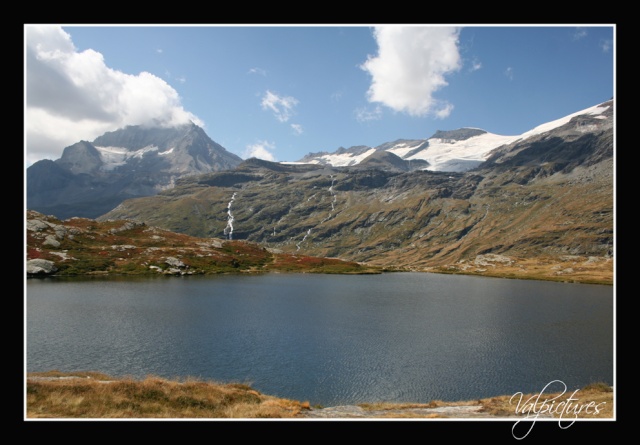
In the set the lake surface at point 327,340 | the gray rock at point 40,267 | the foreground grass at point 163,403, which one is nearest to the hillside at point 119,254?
the gray rock at point 40,267

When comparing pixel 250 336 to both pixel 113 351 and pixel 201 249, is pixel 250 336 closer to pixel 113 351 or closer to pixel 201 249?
pixel 113 351

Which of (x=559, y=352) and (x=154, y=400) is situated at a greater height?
(x=154, y=400)

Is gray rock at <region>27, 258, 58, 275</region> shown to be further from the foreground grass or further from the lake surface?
the foreground grass

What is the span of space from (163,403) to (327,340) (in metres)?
36.4

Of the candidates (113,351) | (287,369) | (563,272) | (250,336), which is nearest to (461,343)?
(287,369)

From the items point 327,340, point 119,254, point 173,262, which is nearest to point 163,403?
point 327,340

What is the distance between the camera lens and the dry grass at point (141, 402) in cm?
2717

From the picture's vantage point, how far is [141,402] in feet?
96.5

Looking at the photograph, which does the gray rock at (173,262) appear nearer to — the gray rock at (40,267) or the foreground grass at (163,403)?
the gray rock at (40,267)

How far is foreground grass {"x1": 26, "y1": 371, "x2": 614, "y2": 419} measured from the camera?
27359 mm

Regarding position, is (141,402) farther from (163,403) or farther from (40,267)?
(40,267)
